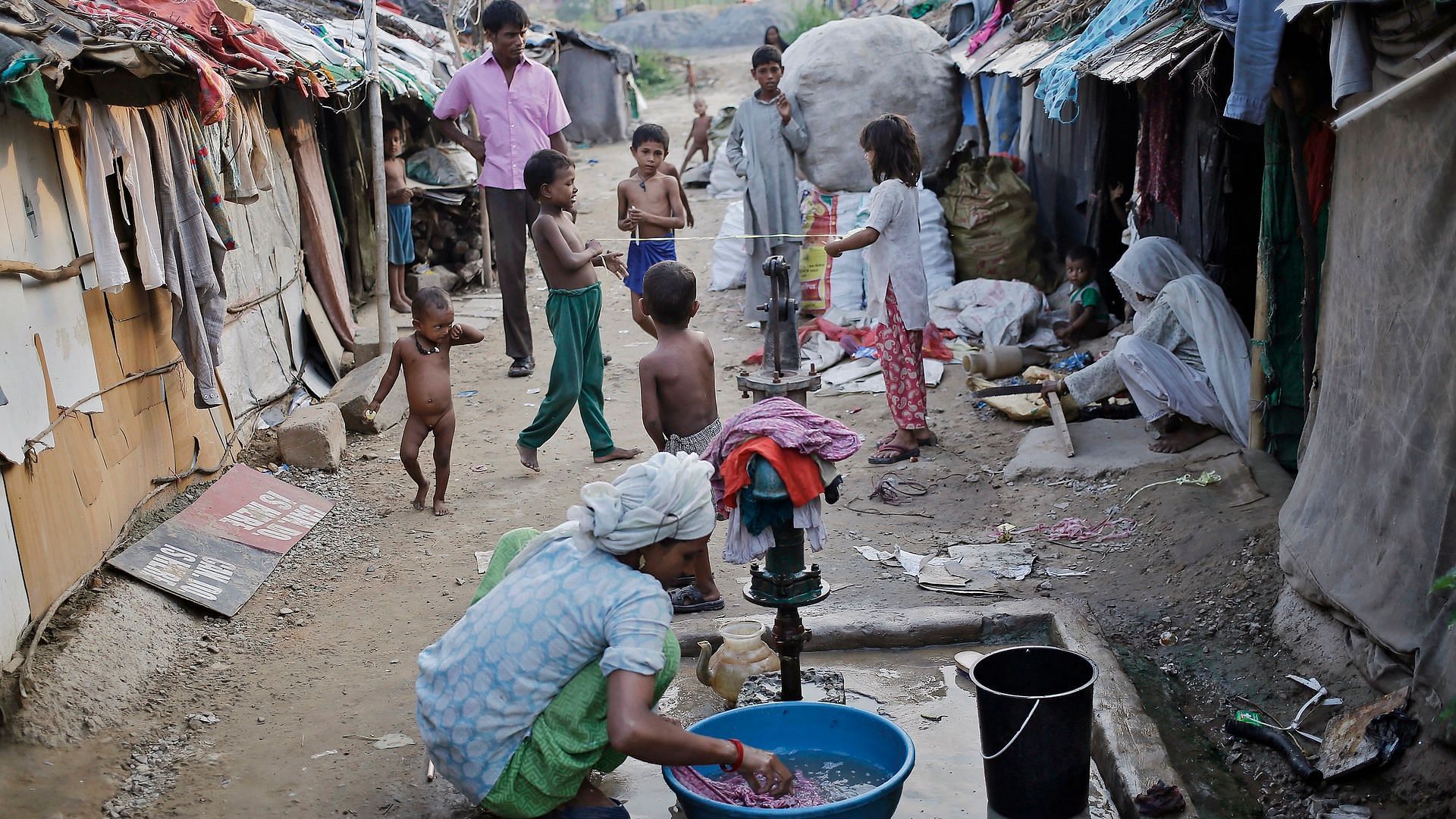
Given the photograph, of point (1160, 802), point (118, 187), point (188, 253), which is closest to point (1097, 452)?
point (1160, 802)

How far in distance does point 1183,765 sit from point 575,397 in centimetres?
368

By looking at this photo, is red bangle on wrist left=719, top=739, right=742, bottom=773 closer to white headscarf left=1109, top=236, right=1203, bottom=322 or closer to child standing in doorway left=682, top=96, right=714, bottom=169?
white headscarf left=1109, top=236, right=1203, bottom=322

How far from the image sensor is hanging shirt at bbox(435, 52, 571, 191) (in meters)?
7.69

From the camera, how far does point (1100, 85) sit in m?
7.98

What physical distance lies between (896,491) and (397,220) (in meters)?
6.73

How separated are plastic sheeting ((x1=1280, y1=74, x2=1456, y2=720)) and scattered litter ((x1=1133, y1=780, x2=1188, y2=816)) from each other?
76 centimetres

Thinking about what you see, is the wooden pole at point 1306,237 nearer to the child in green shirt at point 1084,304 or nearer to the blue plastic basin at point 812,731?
the blue plastic basin at point 812,731

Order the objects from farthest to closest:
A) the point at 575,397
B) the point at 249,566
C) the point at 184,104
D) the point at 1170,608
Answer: the point at 575,397 < the point at 184,104 < the point at 249,566 < the point at 1170,608

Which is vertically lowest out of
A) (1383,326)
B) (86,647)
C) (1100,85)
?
(86,647)

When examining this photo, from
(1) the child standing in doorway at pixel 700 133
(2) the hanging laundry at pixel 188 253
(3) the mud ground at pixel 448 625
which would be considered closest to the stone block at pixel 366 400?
(3) the mud ground at pixel 448 625

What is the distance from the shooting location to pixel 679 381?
4656 mm

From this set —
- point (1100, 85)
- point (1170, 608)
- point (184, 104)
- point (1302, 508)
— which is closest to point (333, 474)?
point (184, 104)

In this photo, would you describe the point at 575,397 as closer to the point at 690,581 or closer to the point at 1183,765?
the point at 690,581

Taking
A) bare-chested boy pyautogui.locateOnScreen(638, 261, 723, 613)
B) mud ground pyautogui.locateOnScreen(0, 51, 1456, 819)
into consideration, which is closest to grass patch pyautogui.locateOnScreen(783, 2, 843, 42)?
mud ground pyautogui.locateOnScreen(0, 51, 1456, 819)
